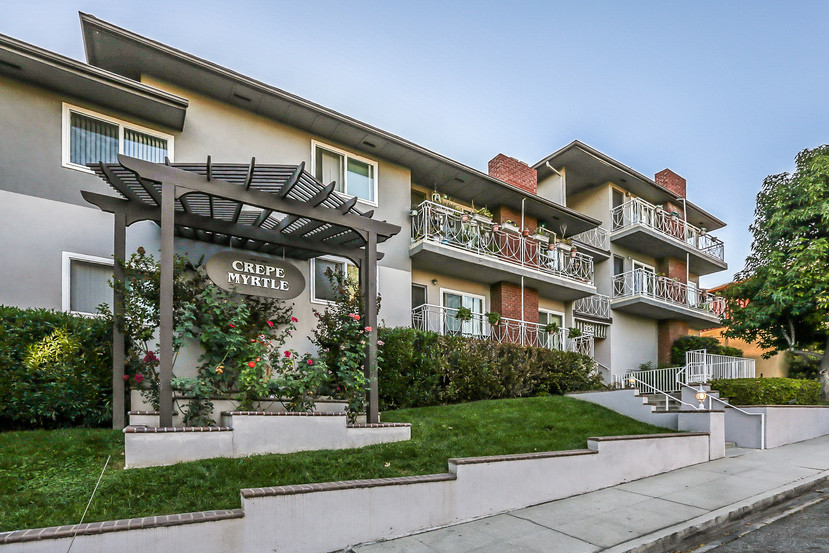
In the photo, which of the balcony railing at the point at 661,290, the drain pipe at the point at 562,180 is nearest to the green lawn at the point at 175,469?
the balcony railing at the point at 661,290

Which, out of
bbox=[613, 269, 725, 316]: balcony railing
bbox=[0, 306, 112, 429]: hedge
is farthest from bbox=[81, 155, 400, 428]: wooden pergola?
bbox=[613, 269, 725, 316]: balcony railing

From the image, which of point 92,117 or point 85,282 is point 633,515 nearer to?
point 85,282

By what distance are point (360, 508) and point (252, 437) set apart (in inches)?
86.9

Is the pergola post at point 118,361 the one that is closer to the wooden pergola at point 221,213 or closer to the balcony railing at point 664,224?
the wooden pergola at point 221,213

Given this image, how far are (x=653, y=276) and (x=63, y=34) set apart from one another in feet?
68.0

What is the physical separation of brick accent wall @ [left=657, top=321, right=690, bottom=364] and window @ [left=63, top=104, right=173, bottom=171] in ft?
67.8

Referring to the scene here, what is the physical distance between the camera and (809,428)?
12.9 m

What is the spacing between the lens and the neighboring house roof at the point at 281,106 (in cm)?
1012

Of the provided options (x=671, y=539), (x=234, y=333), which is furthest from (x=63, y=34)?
(x=671, y=539)

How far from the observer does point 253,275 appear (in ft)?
27.8

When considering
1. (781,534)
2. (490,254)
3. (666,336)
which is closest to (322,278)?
(490,254)

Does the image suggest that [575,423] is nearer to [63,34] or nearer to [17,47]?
[17,47]

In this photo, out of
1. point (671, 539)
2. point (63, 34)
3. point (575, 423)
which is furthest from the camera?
point (63, 34)

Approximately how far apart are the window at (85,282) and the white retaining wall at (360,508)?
6.04 m
